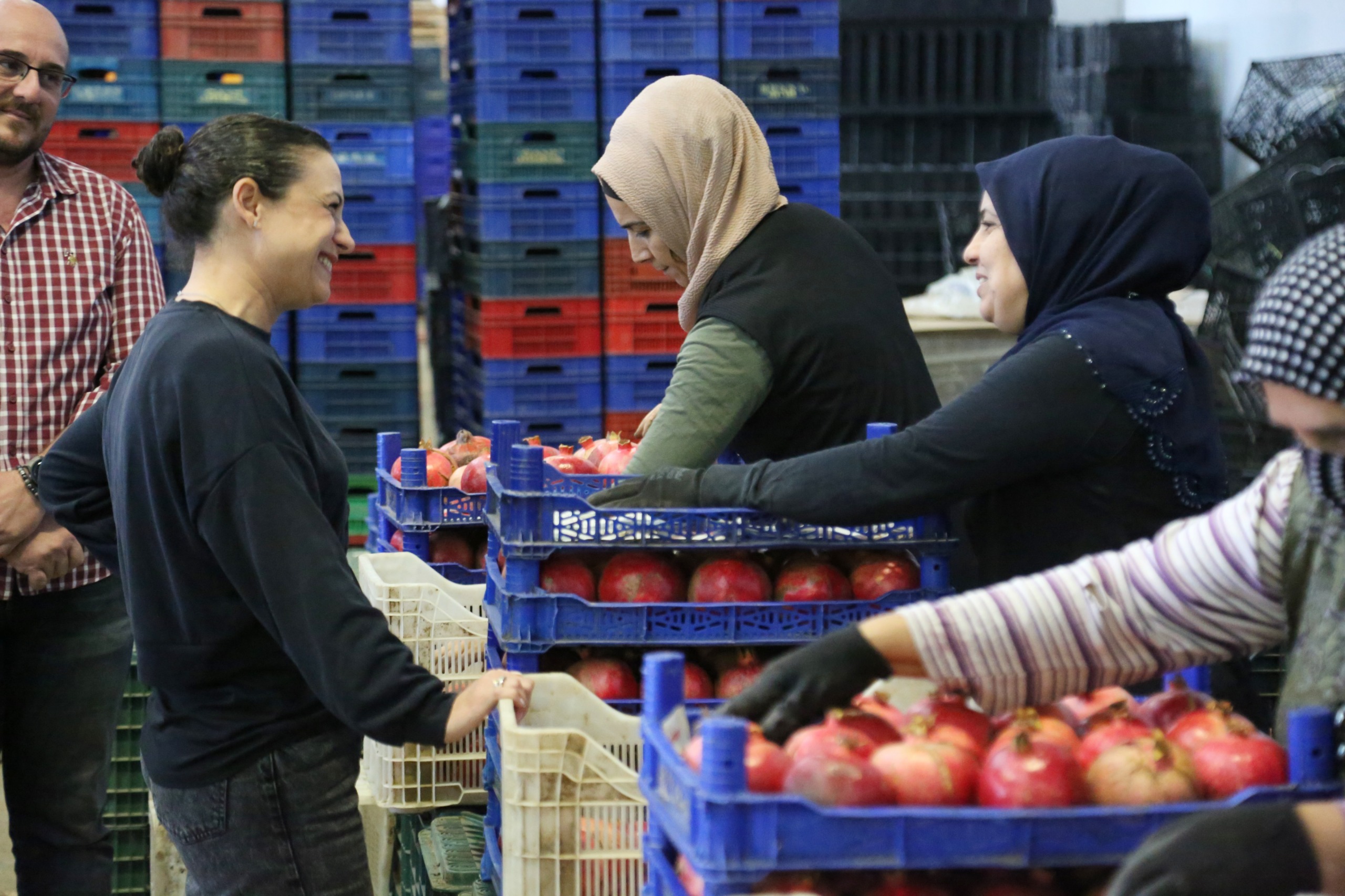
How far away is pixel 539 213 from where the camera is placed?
5.19 metres

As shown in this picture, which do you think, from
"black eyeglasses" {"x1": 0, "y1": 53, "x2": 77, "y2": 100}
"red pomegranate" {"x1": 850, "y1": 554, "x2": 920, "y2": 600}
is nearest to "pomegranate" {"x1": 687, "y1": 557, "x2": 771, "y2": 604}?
"red pomegranate" {"x1": 850, "y1": 554, "x2": 920, "y2": 600}

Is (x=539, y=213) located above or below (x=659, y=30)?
below

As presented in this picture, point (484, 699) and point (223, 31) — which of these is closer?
point (484, 699)

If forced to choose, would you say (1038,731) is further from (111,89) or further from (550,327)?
(111,89)

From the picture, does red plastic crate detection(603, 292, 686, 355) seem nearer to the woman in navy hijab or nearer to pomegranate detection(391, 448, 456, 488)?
pomegranate detection(391, 448, 456, 488)

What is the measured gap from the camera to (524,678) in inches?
80.2

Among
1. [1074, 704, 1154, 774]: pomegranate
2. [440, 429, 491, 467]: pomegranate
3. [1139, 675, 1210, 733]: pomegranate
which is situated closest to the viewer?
[1074, 704, 1154, 774]: pomegranate

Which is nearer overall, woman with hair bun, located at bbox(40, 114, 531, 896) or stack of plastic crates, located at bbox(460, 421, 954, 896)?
woman with hair bun, located at bbox(40, 114, 531, 896)

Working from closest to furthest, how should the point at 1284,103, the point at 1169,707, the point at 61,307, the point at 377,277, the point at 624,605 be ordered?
the point at 1169,707 < the point at 624,605 < the point at 61,307 < the point at 377,277 < the point at 1284,103

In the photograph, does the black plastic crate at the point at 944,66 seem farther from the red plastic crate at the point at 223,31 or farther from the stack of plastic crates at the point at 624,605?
the stack of plastic crates at the point at 624,605

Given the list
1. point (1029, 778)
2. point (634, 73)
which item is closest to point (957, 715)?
point (1029, 778)

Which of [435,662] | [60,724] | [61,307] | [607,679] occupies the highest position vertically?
[61,307]

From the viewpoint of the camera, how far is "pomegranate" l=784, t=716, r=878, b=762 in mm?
1376

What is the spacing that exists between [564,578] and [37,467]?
117 cm
